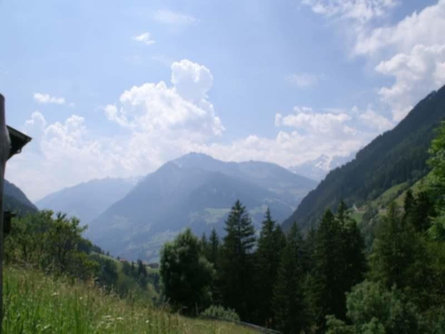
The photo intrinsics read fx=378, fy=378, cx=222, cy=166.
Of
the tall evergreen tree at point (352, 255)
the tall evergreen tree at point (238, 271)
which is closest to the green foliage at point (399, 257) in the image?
the tall evergreen tree at point (352, 255)

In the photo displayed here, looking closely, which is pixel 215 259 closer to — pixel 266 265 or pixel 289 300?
pixel 266 265

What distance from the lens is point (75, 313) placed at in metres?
5.54

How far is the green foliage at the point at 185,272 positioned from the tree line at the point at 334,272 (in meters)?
0.10

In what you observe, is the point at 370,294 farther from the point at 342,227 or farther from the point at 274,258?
the point at 274,258

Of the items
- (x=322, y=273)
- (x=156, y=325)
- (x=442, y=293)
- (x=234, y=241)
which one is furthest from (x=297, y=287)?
(x=156, y=325)

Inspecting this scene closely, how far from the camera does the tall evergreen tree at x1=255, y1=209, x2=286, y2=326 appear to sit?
5045 cm

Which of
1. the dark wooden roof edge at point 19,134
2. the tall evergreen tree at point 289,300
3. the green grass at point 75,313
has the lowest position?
the tall evergreen tree at point 289,300

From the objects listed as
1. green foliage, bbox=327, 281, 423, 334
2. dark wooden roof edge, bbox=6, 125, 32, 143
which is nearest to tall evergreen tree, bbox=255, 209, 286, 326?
green foliage, bbox=327, 281, 423, 334

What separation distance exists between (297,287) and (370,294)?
19.3m

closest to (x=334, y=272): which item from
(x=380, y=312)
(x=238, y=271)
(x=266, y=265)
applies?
(x=266, y=265)

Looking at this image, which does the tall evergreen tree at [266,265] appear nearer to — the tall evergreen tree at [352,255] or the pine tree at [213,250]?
the pine tree at [213,250]

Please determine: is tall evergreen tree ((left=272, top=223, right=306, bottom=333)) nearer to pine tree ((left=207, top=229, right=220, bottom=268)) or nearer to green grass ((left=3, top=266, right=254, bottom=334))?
pine tree ((left=207, top=229, right=220, bottom=268))

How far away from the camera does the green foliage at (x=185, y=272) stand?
1499 inches

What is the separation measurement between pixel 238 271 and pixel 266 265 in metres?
4.06
